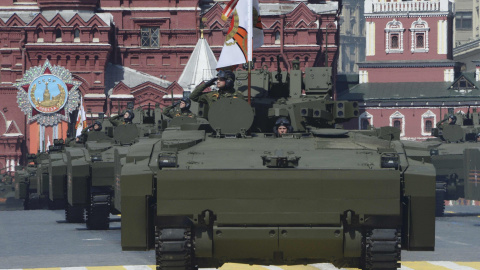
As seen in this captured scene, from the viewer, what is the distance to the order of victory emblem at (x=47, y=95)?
8694 centimetres

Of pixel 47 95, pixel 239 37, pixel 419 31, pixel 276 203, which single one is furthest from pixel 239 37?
pixel 419 31

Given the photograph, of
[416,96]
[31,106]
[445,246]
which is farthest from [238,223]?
[416,96]

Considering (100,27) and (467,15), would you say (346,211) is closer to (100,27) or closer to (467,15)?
(100,27)

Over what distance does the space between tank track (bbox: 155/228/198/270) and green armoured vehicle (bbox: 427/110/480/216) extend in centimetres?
1840

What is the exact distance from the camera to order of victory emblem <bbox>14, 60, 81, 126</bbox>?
86.9 metres

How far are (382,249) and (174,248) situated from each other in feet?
8.66

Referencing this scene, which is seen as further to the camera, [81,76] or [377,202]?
[81,76]

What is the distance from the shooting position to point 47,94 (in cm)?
8719

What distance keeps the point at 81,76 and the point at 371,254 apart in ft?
251

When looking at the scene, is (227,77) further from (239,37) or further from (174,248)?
(239,37)

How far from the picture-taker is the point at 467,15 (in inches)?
6718

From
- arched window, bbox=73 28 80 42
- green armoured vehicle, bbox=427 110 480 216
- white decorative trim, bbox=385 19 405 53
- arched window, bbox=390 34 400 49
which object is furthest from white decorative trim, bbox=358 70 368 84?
green armoured vehicle, bbox=427 110 480 216

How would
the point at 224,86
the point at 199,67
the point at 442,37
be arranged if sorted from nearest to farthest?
the point at 224,86 → the point at 199,67 → the point at 442,37

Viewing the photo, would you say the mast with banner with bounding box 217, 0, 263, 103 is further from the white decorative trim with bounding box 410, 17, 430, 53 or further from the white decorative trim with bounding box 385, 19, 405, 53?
the white decorative trim with bounding box 385, 19, 405, 53
